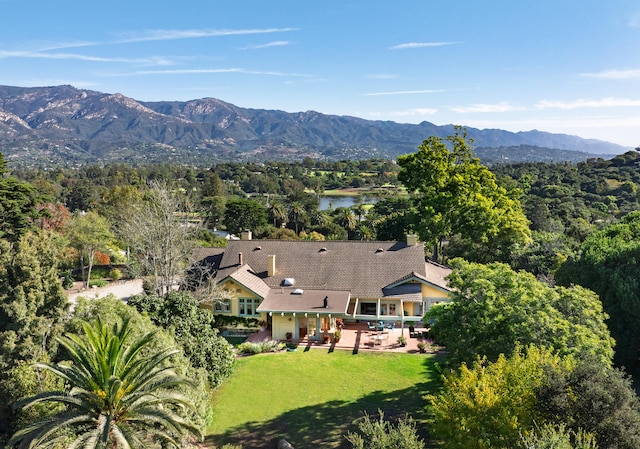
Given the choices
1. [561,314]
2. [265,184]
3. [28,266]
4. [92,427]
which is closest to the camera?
[92,427]

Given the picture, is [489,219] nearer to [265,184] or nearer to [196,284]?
[196,284]

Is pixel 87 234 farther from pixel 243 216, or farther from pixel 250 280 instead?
pixel 243 216

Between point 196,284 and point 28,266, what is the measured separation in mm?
18457

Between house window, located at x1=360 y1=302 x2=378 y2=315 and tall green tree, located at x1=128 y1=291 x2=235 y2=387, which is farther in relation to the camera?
house window, located at x1=360 y1=302 x2=378 y2=315

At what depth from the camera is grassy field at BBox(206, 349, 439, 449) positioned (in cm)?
1983

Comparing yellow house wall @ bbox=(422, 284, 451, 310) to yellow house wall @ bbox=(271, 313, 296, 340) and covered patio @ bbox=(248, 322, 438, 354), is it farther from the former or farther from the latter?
yellow house wall @ bbox=(271, 313, 296, 340)

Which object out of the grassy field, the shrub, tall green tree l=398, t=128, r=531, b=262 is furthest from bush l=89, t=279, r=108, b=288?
tall green tree l=398, t=128, r=531, b=262

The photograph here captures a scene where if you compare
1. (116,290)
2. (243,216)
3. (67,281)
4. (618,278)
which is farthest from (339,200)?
(618,278)

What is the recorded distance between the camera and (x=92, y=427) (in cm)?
1343

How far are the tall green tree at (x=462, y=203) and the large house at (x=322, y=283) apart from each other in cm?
571

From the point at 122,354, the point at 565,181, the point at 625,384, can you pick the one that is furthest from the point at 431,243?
the point at 565,181

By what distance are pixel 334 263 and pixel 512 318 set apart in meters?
19.3

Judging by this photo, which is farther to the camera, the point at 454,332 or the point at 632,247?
the point at 632,247

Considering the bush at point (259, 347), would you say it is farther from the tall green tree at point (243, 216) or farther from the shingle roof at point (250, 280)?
the tall green tree at point (243, 216)
